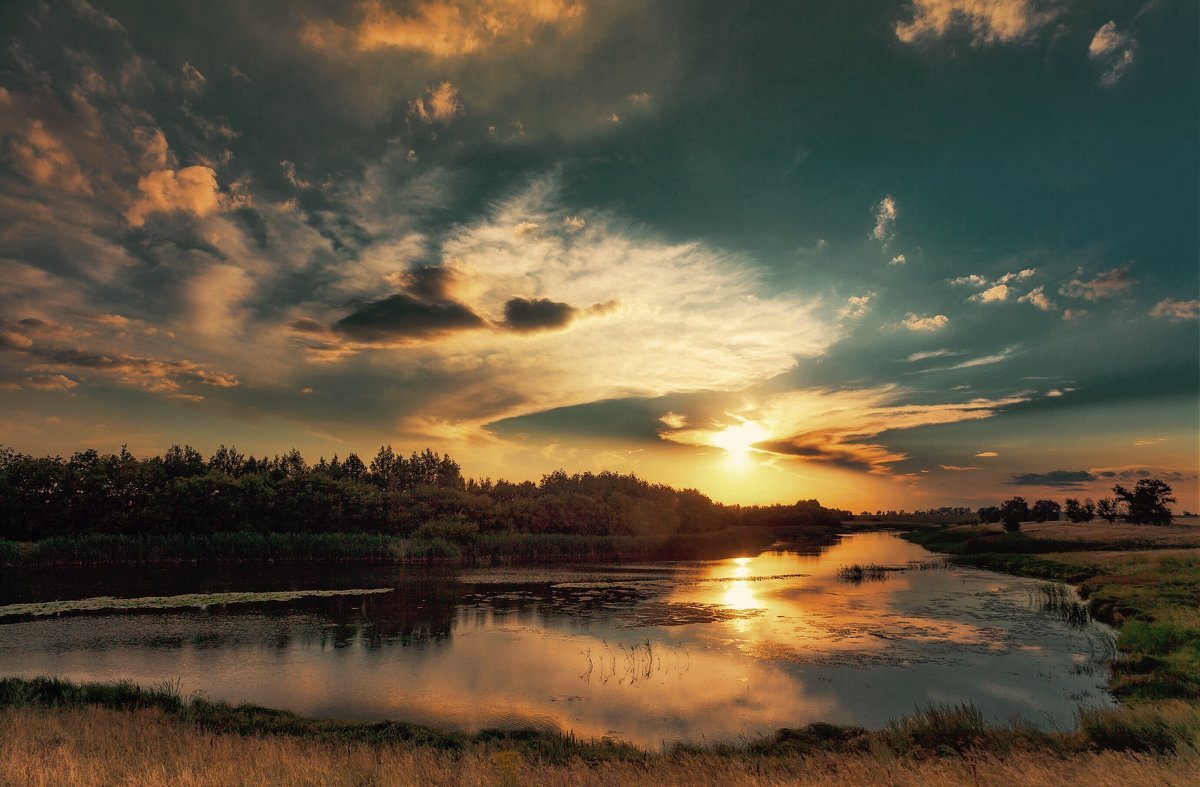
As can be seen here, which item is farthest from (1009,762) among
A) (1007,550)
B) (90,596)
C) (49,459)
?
(49,459)

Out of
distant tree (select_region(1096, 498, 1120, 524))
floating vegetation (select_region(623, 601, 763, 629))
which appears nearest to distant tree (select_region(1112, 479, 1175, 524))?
distant tree (select_region(1096, 498, 1120, 524))

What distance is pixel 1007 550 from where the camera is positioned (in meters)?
86.1

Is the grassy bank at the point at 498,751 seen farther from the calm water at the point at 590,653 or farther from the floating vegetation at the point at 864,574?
the floating vegetation at the point at 864,574

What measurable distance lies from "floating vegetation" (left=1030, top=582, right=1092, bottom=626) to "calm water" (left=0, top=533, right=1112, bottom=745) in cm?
80

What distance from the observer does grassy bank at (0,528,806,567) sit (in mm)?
68250

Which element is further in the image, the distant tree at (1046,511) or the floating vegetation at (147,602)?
the distant tree at (1046,511)

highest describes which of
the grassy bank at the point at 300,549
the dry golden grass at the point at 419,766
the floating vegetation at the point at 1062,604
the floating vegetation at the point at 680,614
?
the grassy bank at the point at 300,549

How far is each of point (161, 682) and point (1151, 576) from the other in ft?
192

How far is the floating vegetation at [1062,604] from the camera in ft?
115

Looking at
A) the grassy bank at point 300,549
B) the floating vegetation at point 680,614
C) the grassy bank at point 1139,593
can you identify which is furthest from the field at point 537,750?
the grassy bank at point 300,549

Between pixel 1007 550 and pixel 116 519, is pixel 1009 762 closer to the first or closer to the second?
pixel 1007 550

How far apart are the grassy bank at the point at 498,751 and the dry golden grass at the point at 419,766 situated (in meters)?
0.05

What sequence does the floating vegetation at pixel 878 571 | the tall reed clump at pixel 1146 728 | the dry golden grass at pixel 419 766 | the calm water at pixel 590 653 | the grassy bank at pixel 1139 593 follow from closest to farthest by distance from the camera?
the dry golden grass at pixel 419 766 → the tall reed clump at pixel 1146 728 → the calm water at pixel 590 653 → the grassy bank at pixel 1139 593 → the floating vegetation at pixel 878 571

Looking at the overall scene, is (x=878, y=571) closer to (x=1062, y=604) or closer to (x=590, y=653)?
(x=1062, y=604)
